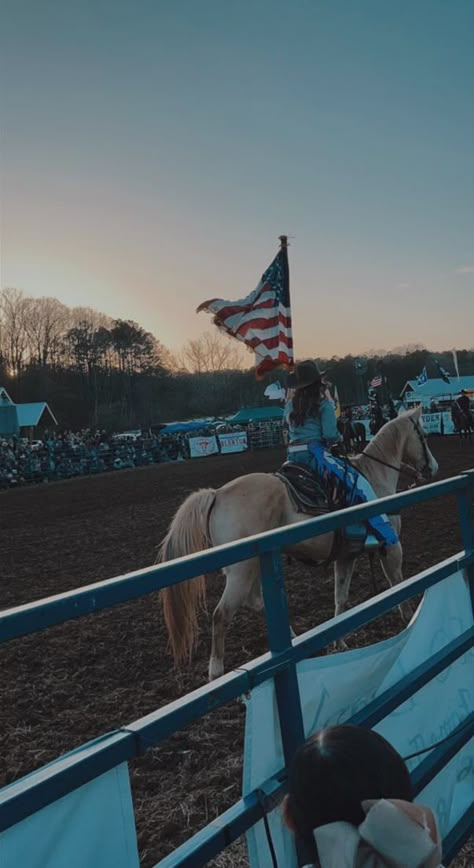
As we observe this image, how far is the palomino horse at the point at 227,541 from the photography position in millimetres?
4094

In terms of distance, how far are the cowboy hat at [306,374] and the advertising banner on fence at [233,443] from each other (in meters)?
30.7

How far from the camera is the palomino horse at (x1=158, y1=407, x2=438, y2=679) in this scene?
4.09 m

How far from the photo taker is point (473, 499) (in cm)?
342

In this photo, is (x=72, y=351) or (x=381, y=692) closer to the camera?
(x=381, y=692)

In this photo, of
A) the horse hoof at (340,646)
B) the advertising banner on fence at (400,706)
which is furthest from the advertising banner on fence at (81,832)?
the horse hoof at (340,646)

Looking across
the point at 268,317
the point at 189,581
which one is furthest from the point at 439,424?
the point at 189,581

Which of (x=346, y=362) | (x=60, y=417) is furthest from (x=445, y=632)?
(x=346, y=362)

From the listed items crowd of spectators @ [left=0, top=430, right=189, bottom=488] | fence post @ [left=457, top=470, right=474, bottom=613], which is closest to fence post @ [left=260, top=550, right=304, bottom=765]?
fence post @ [left=457, top=470, right=474, bottom=613]

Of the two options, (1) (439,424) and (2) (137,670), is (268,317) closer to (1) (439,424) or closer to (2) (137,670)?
(2) (137,670)

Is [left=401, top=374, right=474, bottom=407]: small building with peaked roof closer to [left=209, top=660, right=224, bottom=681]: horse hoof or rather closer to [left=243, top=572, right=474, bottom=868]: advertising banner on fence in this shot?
[left=209, top=660, right=224, bottom=681]: horse hoof

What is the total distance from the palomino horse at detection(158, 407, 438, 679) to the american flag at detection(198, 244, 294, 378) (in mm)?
2901

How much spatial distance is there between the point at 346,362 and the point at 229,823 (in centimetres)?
9829

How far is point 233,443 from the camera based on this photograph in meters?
36.5

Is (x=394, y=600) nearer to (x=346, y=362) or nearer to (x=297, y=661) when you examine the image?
(x=297, y=661)
